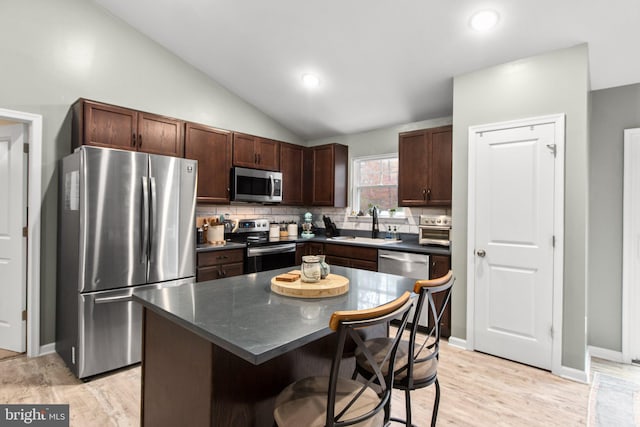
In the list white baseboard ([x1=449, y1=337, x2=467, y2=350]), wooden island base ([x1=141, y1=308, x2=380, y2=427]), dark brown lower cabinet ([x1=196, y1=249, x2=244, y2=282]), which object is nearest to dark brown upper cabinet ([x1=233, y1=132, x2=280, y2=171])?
dark brown lower cabinet ([x1=196, y1=249, x2=244, y2=282])

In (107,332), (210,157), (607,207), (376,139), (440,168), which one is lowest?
(107,332)

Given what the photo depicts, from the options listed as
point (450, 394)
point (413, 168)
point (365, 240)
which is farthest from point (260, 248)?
point (450, 394)

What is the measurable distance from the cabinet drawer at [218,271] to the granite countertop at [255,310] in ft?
4.98

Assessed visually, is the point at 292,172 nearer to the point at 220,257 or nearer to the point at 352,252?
the point at 352,252

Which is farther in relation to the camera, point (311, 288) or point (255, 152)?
point (255, 152)

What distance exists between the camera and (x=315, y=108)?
14.9 feet

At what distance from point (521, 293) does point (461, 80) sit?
6.62 feet

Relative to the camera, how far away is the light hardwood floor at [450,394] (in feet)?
7.10

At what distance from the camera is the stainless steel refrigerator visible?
2.63 metres

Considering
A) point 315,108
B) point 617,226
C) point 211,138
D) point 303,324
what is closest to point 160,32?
point 211,138

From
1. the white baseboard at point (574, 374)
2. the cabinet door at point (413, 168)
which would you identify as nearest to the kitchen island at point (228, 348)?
the white baseboard at point (574, 374)

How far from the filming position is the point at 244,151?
432 cm

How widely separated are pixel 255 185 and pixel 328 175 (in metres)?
1.12

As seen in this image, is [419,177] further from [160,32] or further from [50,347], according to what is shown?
[50,347]
